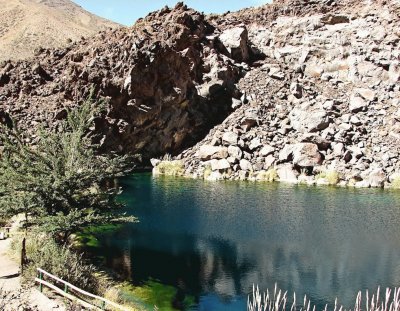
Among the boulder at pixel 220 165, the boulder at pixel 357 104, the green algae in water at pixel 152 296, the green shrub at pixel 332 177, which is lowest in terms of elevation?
the green algae in water at pixel 152 296

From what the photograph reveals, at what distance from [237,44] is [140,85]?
69.0 feet

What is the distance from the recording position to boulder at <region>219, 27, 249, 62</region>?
7838 centimetres

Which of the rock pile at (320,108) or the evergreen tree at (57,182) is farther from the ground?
the rock pile at (320,108)

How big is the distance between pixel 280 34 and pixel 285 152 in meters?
33.1

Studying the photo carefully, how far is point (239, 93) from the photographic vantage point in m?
72.3

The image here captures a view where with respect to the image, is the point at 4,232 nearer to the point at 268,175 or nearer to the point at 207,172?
the point at 207,172

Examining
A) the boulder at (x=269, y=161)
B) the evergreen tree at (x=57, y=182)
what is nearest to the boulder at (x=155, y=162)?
the boulder at (x=269, y=161)

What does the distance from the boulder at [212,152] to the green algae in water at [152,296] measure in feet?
134

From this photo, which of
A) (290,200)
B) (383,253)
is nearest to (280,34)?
(290,200)

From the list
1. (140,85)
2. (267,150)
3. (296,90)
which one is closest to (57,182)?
(267,150)

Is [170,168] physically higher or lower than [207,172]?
higher

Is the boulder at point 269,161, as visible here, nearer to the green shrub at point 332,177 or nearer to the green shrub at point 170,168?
the green shrub at point 332,177

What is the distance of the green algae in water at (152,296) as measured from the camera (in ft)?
62.3

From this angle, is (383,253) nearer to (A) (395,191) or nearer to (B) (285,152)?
(A) (395,191)
